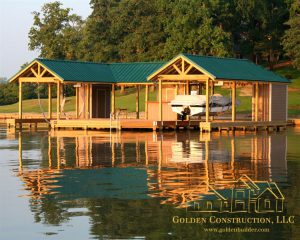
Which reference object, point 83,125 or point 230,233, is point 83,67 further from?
point 230,233

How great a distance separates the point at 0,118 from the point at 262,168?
4964 centimetres

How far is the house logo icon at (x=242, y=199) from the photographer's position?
15.5m

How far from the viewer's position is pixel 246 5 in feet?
286

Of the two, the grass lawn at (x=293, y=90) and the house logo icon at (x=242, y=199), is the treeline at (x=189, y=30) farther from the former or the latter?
the house logo icon at (x=242, y=199)

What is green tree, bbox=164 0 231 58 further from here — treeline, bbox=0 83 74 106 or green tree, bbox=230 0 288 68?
treeline, bbox=0 83 74 106

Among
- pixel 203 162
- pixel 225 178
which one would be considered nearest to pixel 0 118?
pixel 203 162

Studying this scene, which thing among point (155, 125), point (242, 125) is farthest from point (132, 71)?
point (242, 125)

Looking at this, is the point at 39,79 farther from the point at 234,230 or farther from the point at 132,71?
the point at 234,230

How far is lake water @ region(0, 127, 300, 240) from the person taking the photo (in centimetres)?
1362

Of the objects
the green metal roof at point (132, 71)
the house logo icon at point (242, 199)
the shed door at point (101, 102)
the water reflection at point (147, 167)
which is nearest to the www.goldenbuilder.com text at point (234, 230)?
the house logo icon at point (242, 199)

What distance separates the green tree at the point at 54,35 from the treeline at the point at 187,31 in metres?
0.44

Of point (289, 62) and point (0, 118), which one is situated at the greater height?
point (289, 62)

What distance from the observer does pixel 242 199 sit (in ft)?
54.8

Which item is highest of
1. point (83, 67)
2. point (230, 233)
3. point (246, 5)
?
point (246, 5)
